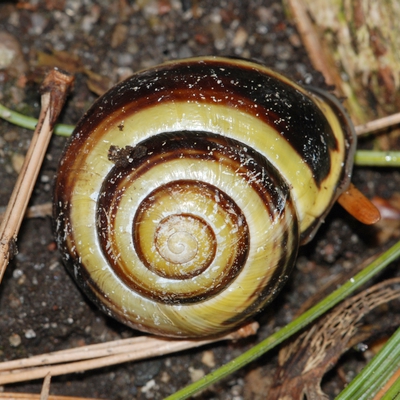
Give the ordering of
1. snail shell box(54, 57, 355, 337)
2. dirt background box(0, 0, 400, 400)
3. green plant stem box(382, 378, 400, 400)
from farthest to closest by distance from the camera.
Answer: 1. dirt background box(0, 0, 400, 400)
2. green plant stem box(382, 378, 400, 400)
3. snail shell box(54, 57, 355, 337)

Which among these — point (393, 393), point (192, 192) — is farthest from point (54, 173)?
point (393, 393)

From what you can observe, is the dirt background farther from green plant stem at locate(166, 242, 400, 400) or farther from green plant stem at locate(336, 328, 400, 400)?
green plant stem at locate(336, 328, 400, 400)

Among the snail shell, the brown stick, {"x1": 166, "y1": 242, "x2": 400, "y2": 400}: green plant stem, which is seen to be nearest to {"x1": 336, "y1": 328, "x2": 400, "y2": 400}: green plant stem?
{"x1": 166, "y1": 242, "x2": 400, "y2": 400}: green plant stem

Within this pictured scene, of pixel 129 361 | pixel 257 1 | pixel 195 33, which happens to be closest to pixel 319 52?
pixel 257 1

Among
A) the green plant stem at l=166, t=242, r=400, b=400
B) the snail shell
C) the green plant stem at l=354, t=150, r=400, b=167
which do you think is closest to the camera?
the snail shell

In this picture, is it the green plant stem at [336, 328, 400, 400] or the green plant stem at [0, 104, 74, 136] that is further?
the green plant stem at [0, 104, 74, 136]

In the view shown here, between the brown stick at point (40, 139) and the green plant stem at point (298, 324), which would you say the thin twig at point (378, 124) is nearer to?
the green plant stem at point (298, 324)

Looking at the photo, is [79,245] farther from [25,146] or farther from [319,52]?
[319,52]
